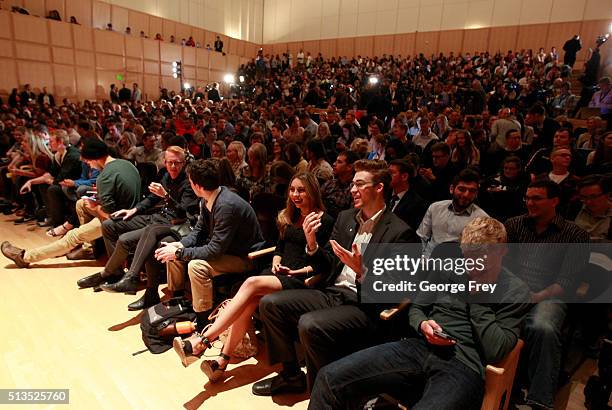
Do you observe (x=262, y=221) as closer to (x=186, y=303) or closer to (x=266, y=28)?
(x=186, y=303)

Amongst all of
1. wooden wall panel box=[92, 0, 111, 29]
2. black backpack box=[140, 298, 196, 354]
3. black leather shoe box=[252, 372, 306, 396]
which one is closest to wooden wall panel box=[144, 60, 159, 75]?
wooden wall panel box=[92, 0, 111, 29]

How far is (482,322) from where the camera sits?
1.63m

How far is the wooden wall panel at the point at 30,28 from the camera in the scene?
11.4 m

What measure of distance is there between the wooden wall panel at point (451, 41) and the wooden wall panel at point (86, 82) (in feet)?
43.2

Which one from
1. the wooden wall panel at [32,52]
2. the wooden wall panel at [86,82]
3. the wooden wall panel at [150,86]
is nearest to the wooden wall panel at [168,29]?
the wooden wall panel at [150,86]

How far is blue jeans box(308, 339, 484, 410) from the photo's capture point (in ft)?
5.11

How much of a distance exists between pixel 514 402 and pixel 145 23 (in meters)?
17.5

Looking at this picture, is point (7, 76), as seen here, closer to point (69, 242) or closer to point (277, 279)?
point (69, 242)

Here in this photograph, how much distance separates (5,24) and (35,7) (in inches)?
65.3

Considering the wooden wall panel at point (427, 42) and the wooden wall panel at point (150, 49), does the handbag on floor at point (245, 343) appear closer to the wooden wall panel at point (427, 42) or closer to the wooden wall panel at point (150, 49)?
the wooden wall panel at point (150, 49)

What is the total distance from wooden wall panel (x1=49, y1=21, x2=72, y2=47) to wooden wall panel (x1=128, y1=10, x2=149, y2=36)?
292cm

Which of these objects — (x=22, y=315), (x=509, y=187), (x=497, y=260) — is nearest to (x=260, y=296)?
(x=497, y=260)

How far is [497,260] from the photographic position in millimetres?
1717

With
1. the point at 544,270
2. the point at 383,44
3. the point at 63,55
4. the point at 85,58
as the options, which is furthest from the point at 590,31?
the point at 63,55
